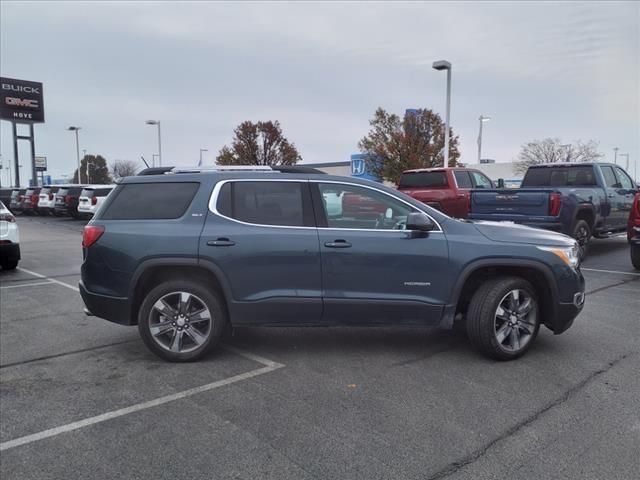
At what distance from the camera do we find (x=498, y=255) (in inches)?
183

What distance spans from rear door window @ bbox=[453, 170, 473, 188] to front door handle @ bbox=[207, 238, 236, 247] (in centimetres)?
912

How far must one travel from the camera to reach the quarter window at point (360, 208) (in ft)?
15.6

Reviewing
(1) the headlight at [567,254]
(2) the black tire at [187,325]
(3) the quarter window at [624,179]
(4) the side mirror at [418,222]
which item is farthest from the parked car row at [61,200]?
(1) the headlight at [567,254]

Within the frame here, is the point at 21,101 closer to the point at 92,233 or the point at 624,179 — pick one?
the point at 624,179

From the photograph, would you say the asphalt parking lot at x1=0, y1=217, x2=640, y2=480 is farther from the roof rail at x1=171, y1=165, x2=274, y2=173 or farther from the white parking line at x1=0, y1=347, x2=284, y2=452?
the roof rail at x1=171, y1=165, x2=274, y2=173

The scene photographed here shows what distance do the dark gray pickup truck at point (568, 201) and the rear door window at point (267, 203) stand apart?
6.52 m

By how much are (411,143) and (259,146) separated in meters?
17.6

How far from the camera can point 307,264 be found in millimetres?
4629

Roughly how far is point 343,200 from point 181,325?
1.87 metres

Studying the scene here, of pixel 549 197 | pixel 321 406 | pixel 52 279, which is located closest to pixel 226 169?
pixel 321 406

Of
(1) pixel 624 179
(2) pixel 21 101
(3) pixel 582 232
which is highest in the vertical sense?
(2) pixel 21 101

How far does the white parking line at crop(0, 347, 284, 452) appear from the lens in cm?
341

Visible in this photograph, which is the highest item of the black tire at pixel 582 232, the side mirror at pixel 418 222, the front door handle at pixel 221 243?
the side mirror at pixel 418 222

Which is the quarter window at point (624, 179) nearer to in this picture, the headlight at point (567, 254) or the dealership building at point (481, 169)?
the headlight at point (567, 254)
